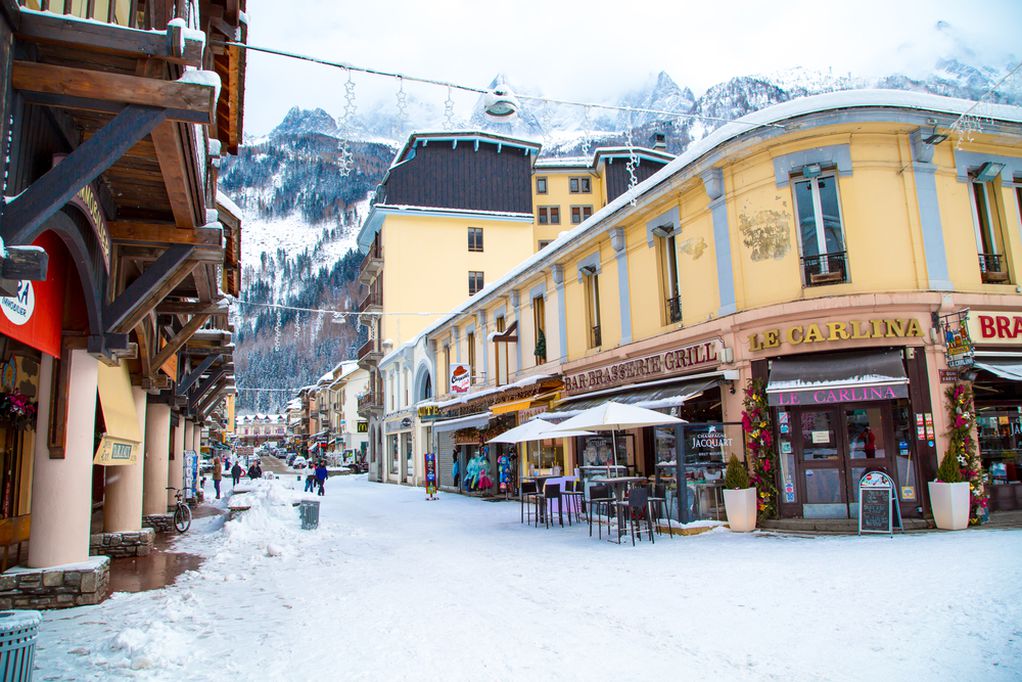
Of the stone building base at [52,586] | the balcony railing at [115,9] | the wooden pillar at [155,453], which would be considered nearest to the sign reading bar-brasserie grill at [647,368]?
the wooden pillar at [155,453]

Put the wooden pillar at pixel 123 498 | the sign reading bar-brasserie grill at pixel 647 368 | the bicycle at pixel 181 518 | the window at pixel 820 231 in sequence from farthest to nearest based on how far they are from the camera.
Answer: the bicycle at pixel 181 518
the sign reading bar-brasserie grill at pixel 647 368
the window at pixel 820 231
the wooden pillar at pixel 123 498

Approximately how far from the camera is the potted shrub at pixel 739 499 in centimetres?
1305

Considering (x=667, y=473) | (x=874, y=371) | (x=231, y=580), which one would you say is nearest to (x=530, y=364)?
(x=667, y=473)

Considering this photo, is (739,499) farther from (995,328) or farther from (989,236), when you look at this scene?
(989,236)

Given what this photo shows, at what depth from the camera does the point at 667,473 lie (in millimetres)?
14719

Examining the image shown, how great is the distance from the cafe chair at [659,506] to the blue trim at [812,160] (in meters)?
6.40

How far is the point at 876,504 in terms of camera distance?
11961 millimetres

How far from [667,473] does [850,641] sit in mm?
8822

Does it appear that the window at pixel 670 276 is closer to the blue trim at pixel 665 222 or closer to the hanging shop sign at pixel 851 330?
the blue trim at pixel 665 222

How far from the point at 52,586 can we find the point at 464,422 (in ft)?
64.3

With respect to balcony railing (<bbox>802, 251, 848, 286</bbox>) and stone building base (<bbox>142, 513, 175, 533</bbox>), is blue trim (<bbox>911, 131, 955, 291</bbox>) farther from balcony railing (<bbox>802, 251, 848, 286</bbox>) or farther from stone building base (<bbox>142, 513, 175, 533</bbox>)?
stone building base (<bbox>142, 513, 175, 533</bbox>)

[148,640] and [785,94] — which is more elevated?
[785,94]

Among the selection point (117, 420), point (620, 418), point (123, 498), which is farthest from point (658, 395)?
point (123, 498)

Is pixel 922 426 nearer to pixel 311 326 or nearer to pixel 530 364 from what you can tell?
pixel 530 364
